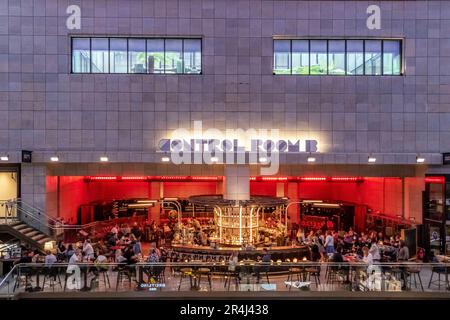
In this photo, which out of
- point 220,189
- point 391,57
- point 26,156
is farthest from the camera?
point 220,189

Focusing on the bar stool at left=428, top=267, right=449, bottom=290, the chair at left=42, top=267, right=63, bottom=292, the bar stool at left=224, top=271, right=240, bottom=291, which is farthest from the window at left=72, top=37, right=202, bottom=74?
the bar stool at left=428, top=267, right=449, bottom=290

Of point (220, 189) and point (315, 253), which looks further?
point (220, 189)

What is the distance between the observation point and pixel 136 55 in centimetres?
2612

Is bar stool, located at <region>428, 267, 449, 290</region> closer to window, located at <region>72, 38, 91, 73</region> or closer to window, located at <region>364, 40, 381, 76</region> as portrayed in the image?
window, located at <region>364, 40, 381, 76</region>

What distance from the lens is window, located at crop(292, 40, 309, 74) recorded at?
1032 inches

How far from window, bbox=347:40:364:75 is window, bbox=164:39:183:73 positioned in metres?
9.15

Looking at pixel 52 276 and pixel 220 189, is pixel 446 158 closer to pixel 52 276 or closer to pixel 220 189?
pixel 220 189

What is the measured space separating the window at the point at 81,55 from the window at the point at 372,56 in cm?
1503

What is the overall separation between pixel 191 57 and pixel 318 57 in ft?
22.7

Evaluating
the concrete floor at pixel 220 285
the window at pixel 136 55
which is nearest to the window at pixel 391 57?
the window at pixel 136 55

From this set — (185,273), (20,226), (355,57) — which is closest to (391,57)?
(355,57)

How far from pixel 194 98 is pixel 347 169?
979 centimetres
